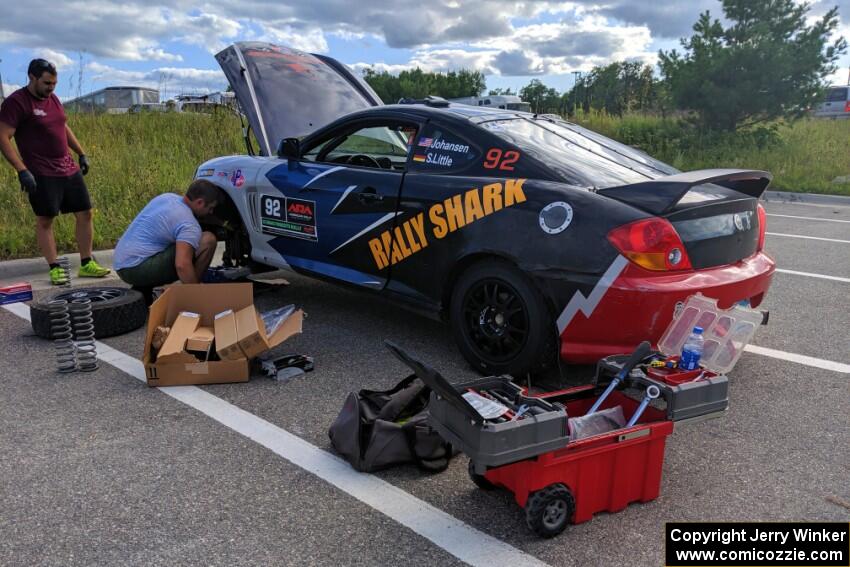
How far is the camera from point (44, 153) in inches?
→ 225

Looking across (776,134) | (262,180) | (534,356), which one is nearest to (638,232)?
(534,356)

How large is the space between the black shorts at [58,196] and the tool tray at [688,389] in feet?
16.7

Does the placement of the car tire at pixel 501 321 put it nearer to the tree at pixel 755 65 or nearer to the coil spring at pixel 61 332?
the coil spring at pixel 61 332

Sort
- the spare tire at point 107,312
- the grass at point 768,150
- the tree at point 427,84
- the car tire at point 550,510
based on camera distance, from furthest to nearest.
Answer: the tree at point 427,84 < the grass at point 768,150 < the spare tire at point 107,312 < the car tire at point 550,510

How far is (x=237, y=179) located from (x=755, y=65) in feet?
43.7

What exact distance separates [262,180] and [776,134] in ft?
45.8

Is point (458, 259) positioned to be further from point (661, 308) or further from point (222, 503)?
point (222, 503)

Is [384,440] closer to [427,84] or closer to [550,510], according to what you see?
[550,510]

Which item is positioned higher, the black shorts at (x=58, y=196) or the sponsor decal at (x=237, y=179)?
the sponsor decal at (x=237, y=179)

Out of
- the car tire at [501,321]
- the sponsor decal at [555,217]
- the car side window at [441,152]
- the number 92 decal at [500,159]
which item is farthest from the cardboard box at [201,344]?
the sponsor decal at [555,217]

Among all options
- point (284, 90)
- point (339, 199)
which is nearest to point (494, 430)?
point (339, 199)

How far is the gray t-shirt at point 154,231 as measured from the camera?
16.0 ft

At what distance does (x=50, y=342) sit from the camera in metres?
4.52

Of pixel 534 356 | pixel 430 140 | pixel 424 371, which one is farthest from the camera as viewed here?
pixel 430 140
